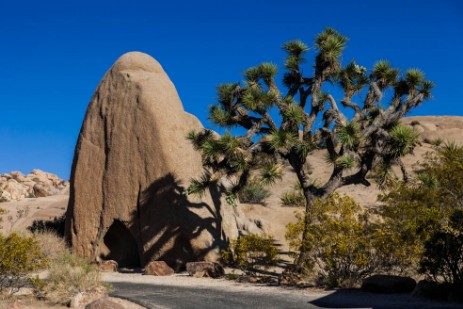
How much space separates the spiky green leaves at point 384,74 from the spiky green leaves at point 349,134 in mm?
2662

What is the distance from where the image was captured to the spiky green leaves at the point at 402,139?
42.8ft

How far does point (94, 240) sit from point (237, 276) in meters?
5.90

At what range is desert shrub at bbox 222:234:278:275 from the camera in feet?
44.8

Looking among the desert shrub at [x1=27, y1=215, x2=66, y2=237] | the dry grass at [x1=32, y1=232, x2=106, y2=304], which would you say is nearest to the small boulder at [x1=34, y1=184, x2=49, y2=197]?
the desert shrub at [x1=27, y1=215, x2=66, y2=237]

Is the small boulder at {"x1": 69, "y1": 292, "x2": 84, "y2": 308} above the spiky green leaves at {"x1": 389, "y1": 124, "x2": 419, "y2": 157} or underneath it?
underneath

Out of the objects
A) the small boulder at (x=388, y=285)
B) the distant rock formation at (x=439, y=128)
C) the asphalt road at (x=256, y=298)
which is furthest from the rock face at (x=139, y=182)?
the distant rock formation at (x=439, y=128)

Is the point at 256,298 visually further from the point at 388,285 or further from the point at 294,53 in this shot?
the point at 294,53

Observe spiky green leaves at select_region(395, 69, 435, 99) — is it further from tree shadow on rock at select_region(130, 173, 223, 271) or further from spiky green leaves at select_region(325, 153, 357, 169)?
tree shadow on rock at select_region(130, 173, 223, 271)

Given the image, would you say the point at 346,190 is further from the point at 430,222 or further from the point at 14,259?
the point at 14,259

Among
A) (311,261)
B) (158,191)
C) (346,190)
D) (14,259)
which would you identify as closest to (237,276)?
(311,261)

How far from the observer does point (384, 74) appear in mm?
15250

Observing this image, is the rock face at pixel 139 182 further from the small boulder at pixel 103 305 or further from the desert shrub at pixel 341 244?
the small boulder at pixel 103 305

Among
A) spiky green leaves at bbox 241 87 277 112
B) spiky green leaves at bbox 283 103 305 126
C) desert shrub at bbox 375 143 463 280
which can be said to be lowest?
desert shrub at bbox 375 143 463 280

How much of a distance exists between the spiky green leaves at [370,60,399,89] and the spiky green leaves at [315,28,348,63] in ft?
4.29
